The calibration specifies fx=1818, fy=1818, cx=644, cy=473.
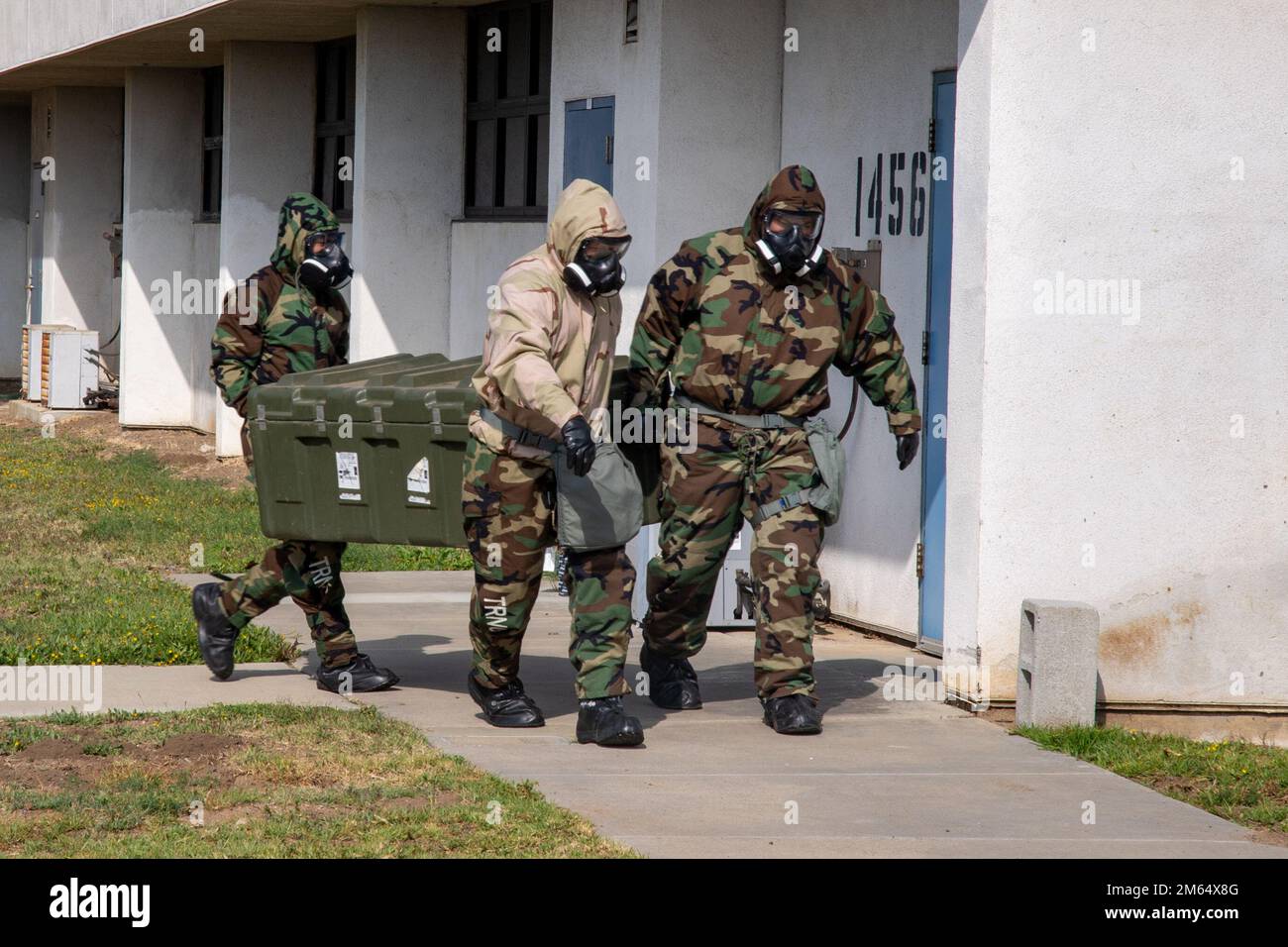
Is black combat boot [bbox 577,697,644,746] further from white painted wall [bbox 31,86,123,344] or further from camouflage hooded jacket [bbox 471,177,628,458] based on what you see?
white painted wall [bbox 31,86,123,344]

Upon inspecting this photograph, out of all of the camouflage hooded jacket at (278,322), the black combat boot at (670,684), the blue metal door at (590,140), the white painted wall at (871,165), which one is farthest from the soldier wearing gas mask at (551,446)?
the blue metal door at (590,140)

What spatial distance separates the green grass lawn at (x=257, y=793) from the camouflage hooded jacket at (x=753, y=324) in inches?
68.9

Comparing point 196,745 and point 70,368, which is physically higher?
point 70,368

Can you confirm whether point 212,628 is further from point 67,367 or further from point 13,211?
point 13,211

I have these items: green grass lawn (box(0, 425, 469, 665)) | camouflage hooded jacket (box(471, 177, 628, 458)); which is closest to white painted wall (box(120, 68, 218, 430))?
green grass lawn (box(0, 425, 469, 665))

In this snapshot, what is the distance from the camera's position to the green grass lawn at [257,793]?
527 cm

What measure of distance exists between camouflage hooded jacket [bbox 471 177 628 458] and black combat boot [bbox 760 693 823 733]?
137cm

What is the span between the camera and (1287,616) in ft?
24.8

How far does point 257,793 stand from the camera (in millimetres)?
5895

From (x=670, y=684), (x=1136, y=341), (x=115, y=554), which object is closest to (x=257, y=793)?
(x=670, y=684)

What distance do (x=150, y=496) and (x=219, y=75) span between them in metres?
6.42

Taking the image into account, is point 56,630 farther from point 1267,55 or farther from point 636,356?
point 1267,55

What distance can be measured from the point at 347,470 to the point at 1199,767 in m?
3.48

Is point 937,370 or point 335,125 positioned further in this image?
point 335,125
